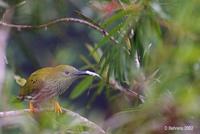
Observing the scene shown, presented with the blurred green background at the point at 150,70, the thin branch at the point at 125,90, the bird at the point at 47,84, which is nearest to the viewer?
the blurred green background at the point at 150,70

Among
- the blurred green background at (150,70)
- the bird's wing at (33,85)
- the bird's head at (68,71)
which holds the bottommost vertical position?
the blurred green background at (150,70)

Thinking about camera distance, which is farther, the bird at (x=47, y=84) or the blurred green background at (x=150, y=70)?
the bird at (x=47, y=84)

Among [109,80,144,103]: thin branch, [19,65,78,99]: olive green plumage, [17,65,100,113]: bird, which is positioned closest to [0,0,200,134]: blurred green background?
[109,80,144,103]: thin branch

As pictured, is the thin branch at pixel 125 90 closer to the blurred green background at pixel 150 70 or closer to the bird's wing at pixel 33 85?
the blurred green background at pixel 150 70

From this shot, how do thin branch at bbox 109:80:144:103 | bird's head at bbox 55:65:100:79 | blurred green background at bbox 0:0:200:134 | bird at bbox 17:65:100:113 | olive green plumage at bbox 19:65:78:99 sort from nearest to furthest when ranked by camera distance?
1. blurred green background at bbox 0:0:200:134
2. thin branch at bbox 109:80:144:103
3. bird at bbox 17:65:100:113
4. olive green plumage at bbox 19:65:78:99
5. bird's head at bbox 55:65:100:79

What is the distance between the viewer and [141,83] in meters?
3.18

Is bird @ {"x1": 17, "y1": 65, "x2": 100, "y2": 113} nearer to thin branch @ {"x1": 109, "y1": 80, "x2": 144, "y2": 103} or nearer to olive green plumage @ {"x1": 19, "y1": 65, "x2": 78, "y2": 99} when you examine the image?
olive green plumage @ {"x1": 19, "y1": 65, "x2": 78, "y2": 99}

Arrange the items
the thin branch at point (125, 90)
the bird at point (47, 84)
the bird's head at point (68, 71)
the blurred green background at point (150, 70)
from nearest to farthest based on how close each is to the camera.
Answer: the blurred green background at point (150, 70), the thin branch at point (125, 90), the bird at point (47, 84), the bird's head at point (68, 71)

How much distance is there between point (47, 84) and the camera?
4445 millimetres

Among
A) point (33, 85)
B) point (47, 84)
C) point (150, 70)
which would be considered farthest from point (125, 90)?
point (47, 84)

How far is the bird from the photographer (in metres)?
4.16

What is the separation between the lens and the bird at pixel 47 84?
416cm

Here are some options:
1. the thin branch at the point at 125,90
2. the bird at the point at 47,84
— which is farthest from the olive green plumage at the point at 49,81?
the thin branch at the point at 125,90

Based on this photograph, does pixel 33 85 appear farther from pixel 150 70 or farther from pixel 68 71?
pixel 150 70
